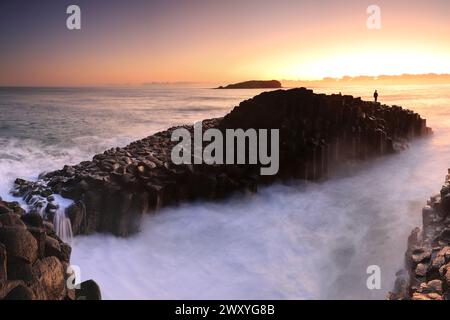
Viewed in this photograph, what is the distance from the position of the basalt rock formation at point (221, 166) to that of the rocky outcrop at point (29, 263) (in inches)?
119

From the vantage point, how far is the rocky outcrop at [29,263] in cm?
589

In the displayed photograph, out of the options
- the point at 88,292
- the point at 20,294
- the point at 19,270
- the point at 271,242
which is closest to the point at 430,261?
the point at 271,242

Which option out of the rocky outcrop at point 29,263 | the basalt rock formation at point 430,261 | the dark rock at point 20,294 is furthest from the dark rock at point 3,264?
the basalt rock formation at point 430,261

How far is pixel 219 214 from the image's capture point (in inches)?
472

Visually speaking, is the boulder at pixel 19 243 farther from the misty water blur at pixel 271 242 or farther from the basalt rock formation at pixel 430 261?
the basalt rock formation at pixel 430 261

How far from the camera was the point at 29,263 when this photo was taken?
624 cm

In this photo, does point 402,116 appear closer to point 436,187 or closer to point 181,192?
point 436,187

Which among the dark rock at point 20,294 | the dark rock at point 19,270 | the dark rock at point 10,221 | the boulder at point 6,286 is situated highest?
the dark rock at point 10,221

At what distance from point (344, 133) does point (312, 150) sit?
2864 mm

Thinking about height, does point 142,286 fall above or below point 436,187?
below

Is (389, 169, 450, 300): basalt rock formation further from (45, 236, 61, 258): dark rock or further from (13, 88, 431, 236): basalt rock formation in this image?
(45, 236, 61, 258): dark rock

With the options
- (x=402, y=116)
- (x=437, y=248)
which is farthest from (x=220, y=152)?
(x=402, y=116)

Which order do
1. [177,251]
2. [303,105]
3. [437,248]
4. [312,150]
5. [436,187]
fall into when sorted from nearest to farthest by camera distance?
[437,248] < [177,251] < [436,187] < [312,150] < [303,105]

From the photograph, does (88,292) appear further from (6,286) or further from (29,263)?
(6,286)
